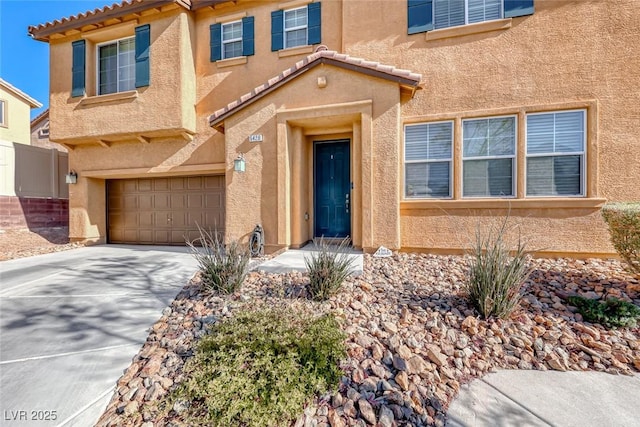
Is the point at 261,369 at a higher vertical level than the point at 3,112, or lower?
lower

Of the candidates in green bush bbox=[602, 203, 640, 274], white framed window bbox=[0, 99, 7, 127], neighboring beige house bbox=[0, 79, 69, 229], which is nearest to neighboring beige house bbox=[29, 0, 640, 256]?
green bush bbox=[602, 203, 640, 274]

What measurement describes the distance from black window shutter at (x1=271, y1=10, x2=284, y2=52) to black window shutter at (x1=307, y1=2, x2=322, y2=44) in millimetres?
825

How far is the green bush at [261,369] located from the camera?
2.58 metres

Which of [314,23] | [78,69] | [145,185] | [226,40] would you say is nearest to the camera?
[314,23]

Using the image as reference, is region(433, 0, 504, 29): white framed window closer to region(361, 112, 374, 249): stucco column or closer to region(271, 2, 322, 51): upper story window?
region(361, 112, 374, 249): stucco column

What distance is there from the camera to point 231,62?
8.96 m

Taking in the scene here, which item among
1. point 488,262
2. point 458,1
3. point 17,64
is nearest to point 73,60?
point 17,64

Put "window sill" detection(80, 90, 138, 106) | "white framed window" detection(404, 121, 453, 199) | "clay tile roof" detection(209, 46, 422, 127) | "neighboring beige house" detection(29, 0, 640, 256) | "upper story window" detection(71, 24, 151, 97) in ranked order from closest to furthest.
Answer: "neighboring beige house" detection(29, 0, 640, 256) < "clay tile roof" detection(209, 46, 422, 127) < "white framed window" detection(404, 121, 453, 199) < "window sill" detection(80, 90, 138, 106) < "upper story window" detection(71, 24, 151, 97)

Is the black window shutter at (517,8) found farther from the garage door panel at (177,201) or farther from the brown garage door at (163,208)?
the garage door panel at (177,201)

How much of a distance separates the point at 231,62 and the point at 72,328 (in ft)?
26.4

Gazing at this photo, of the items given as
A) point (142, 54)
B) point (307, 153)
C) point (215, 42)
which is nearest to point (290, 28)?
point (215, 42)

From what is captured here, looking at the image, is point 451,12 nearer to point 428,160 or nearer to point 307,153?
point 428,160

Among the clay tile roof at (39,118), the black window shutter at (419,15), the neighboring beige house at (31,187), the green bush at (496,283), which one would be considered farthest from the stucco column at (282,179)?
the clay tile roof at (39,118)

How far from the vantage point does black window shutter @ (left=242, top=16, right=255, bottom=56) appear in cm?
879
